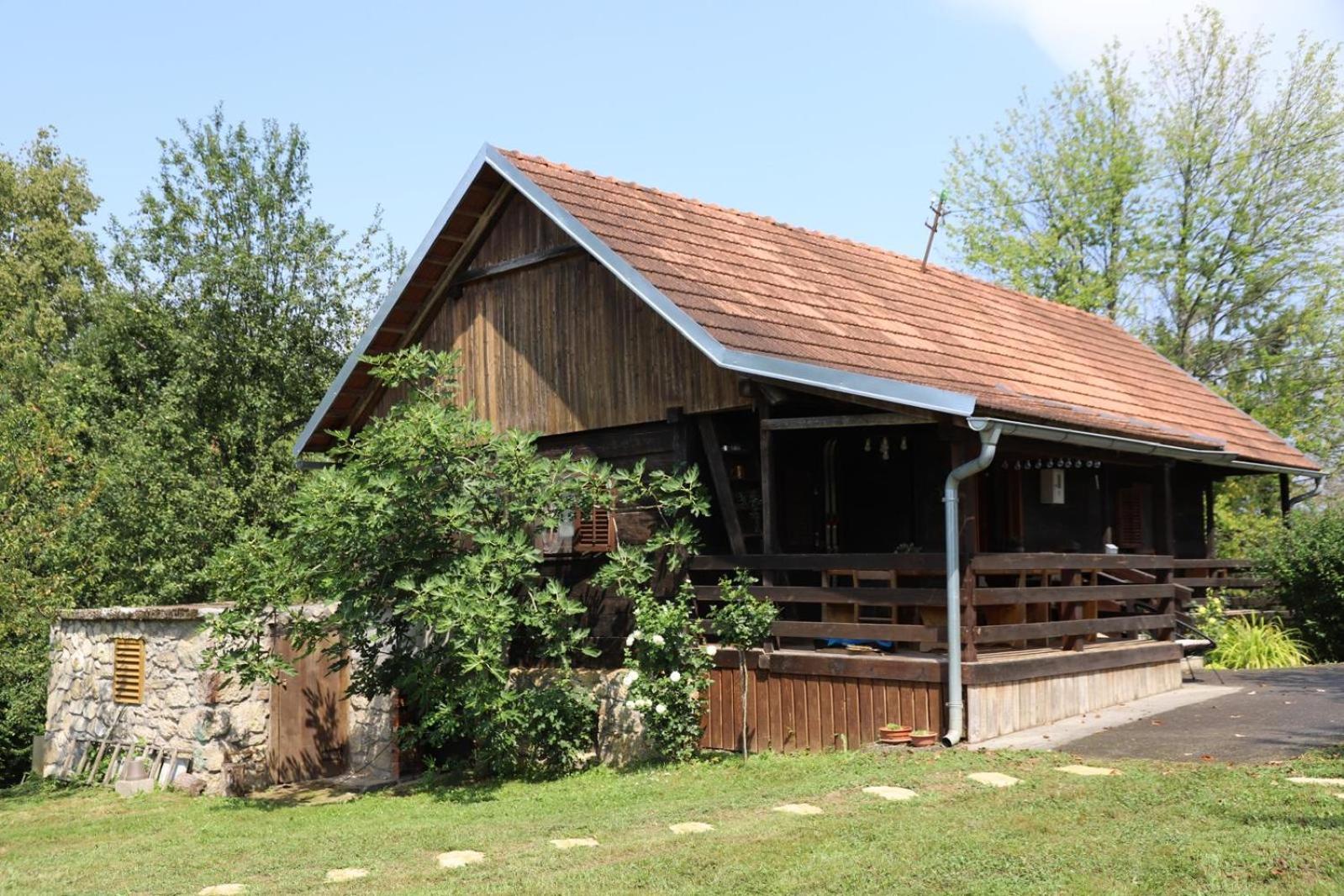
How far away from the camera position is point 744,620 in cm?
1161

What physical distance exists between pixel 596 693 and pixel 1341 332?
2354 centimetres

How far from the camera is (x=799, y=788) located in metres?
9.66

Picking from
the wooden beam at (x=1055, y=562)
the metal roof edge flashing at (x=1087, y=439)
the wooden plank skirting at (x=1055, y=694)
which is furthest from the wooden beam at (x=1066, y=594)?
the metal roof edge flashing at (x=1087, y=439)

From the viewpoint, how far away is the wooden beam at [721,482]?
12.1m

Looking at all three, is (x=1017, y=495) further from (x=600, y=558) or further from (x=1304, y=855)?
(x=1304, y=855)

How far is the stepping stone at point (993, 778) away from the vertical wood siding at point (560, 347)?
14.0 feet

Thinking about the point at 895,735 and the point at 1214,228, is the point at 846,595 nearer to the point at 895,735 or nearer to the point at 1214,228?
the point at 895,735

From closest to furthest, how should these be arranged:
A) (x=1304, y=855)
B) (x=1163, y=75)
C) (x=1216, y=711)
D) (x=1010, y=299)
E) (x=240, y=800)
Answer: (x=1304, y=855), (x=1216, y=711), (x=240, y=800), (x=1010, y=299), (x=1163, y=75)

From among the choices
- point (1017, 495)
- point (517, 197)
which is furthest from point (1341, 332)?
point (517, 197)

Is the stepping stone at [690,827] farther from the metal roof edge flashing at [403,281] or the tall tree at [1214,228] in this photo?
the tall tree at [1214,228]

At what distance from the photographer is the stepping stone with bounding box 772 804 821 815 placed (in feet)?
28.8

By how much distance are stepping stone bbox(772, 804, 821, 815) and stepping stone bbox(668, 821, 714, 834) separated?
57 centimetres

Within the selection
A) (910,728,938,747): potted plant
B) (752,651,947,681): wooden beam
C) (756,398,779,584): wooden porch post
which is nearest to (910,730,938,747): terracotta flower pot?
(910,728,938,747): potted plant

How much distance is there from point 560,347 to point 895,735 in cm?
583
